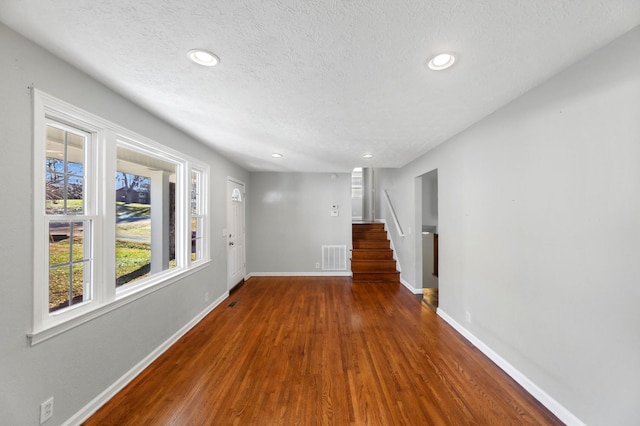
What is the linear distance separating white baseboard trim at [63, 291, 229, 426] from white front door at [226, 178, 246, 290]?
143 cm

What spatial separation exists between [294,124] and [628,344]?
283cm

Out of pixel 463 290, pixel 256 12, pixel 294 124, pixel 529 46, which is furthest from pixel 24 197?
pixel 463 290

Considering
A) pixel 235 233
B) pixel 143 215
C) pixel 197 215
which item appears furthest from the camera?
pixel 235 233

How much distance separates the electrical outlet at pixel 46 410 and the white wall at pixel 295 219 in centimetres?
407

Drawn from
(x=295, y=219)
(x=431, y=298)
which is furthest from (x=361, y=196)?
(x=431, y=298)

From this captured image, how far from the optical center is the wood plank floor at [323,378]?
1659mm

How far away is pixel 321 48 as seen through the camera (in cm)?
137

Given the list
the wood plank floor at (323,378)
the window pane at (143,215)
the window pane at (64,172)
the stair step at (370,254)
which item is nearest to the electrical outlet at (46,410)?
the wood plank floor at (323,378)

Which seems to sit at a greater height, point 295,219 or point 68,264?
point 295,219

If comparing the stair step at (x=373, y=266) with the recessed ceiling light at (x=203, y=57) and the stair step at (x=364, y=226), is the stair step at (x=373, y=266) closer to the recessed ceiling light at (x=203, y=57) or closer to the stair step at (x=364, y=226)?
the stair step at (x=364, y=226)

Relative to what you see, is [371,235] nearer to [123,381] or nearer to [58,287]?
[123,381]

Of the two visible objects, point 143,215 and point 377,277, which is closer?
point 143,215

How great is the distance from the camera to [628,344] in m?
1.29

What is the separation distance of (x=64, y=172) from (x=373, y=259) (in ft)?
16.3
